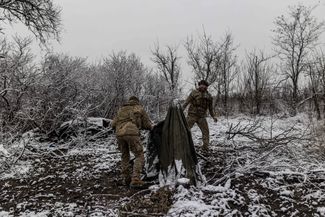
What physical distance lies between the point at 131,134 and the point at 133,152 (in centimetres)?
33

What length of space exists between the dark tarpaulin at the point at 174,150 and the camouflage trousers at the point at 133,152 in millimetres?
406

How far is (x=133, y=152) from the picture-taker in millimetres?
6434

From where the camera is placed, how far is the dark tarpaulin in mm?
6234

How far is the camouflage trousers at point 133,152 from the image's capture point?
6294 millimetres

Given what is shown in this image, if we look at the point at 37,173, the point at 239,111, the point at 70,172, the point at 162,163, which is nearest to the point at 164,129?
the point at 162,163

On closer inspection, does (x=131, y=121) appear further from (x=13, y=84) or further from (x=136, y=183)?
(x=13, y=84)

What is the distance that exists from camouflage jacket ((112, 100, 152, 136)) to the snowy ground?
99 cm

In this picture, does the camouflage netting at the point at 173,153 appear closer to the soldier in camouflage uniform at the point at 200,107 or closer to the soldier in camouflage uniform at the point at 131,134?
the soldier in camouflage uniform at the point at 131,134

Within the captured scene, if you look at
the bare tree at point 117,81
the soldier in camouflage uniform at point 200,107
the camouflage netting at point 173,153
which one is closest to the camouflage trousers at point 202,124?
the soldier in camouflage uniform at point 200,107

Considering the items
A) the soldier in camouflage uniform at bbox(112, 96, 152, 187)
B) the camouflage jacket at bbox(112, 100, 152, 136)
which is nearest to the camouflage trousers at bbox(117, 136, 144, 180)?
the soldier in camouflage uniform at bbox(112, 96, 152, 187)

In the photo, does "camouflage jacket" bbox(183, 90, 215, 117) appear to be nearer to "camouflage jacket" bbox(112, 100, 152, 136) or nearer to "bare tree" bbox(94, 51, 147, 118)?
"camouflage jacket" bbox(112, 100, 152, 136)

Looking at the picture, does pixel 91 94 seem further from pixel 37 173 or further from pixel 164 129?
pixel 164 129

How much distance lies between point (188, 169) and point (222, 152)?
2.41 m

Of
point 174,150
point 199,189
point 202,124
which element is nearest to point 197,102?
point 202,124
